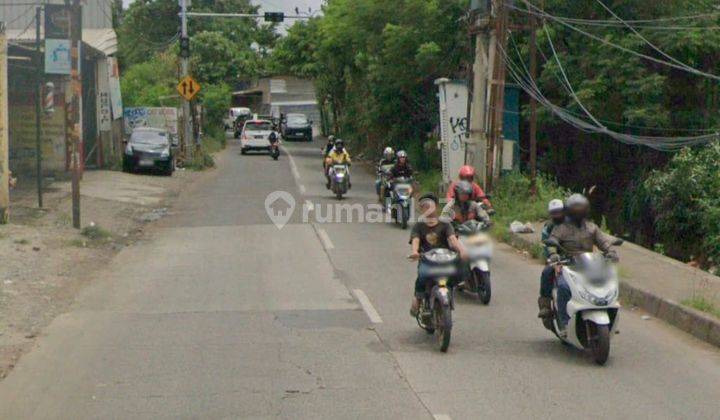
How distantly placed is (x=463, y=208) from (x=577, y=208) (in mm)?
3621

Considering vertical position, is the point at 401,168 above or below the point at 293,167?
above

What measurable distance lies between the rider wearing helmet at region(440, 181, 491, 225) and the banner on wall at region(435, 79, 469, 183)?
12.8m

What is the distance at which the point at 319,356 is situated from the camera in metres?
9.55

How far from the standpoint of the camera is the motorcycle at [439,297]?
971cm

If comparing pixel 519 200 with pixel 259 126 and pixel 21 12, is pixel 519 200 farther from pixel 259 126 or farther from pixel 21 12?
pixel 259 126

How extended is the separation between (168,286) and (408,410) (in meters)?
6.88

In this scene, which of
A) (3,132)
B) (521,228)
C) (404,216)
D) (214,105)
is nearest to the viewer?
(3,132)

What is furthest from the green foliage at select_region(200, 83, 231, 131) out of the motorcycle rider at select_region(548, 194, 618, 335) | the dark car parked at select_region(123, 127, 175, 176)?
the motorcycle rider at select_region(548, 194, 618, 335)

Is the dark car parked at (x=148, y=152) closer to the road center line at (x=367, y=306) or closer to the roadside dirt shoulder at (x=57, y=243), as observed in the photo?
the roadside dirt shoulder at (x=57, y=243)

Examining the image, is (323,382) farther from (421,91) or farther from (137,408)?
(421,91)

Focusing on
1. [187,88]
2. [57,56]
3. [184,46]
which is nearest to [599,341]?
[57,56]

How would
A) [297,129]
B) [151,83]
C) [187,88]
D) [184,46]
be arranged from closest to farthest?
[187,88] < [184,46] < [151,83] < [297,129]

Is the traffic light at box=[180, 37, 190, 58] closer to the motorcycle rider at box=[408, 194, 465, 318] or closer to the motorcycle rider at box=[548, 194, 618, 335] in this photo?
the motorcycle rider at box=[408, 194, 465, 318]

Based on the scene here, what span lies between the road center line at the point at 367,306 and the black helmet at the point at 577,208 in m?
2.56
